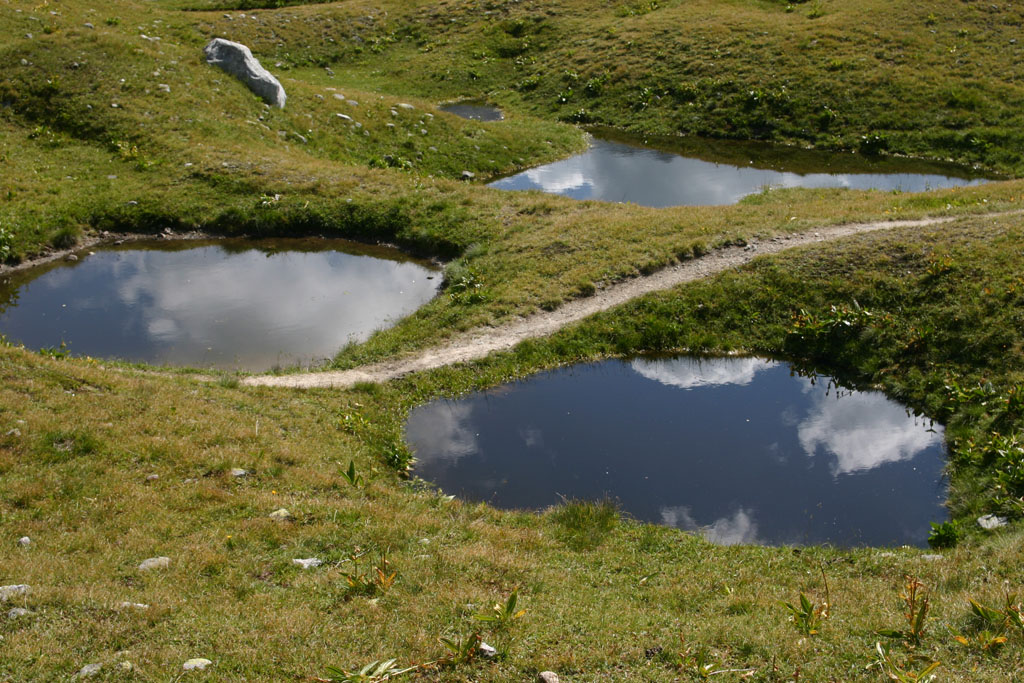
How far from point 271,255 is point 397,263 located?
171 inches

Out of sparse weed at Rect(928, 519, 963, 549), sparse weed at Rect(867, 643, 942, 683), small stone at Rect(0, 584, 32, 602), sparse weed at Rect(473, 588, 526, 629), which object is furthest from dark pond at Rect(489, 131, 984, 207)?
small stone at Rect(0, 584, 32, 602)

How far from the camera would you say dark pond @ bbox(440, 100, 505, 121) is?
44.8 m

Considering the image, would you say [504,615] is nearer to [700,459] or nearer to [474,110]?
[700,459]

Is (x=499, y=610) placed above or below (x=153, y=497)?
above

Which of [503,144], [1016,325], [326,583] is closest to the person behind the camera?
[326,583]

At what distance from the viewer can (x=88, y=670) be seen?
7641 millimetres

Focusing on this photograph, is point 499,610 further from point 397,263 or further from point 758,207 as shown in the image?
point 758,207

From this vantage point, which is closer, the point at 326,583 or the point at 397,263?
the point at 326,583

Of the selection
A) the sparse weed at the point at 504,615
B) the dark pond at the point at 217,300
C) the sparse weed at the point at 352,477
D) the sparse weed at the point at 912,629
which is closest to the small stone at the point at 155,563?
the sparse weed at the point at 352,477

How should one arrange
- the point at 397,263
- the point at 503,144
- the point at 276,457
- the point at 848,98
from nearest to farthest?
1. the point at 276,457
2. the point at 397,263
3. the point at 503,144
4. the point at 848,98

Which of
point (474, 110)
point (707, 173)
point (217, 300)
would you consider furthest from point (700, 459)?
point (474, 110)

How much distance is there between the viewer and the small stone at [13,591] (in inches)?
333

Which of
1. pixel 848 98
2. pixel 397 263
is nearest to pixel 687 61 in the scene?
pixel 848 98

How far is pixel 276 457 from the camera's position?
568 inches
